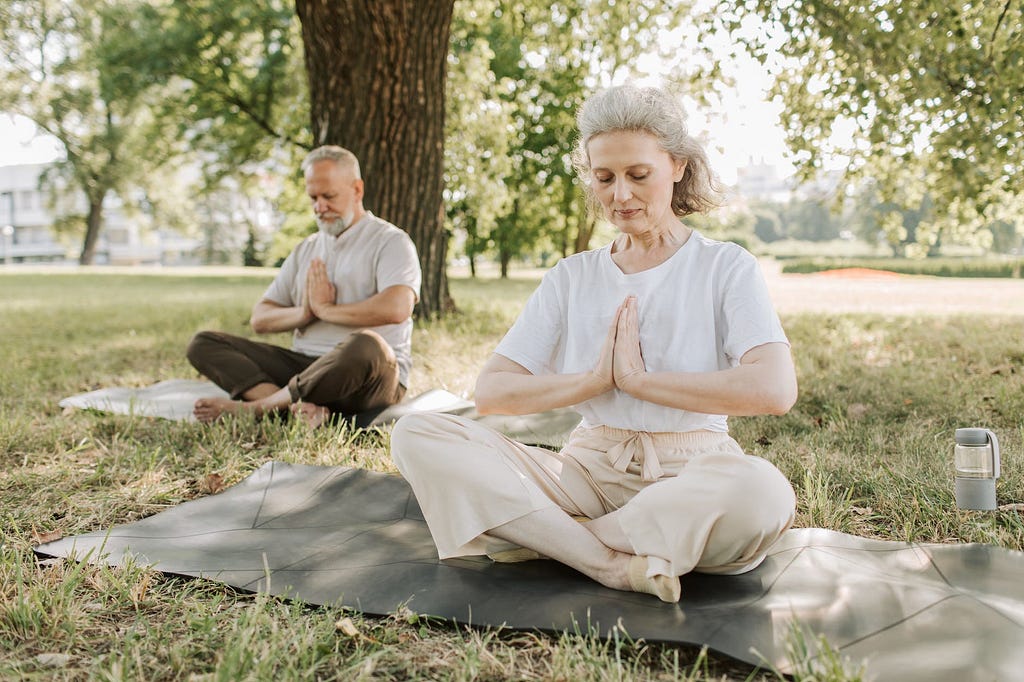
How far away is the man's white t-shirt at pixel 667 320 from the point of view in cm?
248

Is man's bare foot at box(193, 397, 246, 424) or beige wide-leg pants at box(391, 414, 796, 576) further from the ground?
beige wide-leg pants at box(391, 414, 796, 576)

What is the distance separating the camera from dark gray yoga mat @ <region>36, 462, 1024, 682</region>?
6.49 feet

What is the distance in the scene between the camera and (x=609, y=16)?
8.62 meters

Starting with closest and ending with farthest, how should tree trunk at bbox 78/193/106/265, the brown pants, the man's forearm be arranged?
the brown pants < the man's forearm < tree trunk at bbox 78/193/106/265

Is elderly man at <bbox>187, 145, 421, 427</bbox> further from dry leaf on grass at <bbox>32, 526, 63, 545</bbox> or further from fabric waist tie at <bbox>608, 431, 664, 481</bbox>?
fabric waist tie at <bbox>608, 431, 664, 481</bbox>

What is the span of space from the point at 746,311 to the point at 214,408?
3130 millimetres

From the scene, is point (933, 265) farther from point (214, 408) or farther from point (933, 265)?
point (214, 408)

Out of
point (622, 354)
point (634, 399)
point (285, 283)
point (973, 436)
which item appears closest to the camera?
point (622, 354)

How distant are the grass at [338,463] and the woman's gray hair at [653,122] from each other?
1248 mm

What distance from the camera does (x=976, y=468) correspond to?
9.16ft

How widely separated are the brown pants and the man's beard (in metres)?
0.76

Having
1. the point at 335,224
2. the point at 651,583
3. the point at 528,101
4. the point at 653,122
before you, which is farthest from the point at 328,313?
the point at 528,101

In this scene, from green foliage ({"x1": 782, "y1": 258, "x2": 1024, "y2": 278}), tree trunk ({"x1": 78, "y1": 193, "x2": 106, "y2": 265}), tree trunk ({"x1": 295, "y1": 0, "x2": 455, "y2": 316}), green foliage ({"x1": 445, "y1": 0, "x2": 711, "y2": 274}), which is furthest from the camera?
tree trunk ({"x1": 78, "y1": 193, "x2": 106, "y2": 265})

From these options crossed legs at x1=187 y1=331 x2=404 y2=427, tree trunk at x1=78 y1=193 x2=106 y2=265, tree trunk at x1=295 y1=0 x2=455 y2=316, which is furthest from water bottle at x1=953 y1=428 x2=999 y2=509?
tree trunk at x1=78 y1=193 x2=106 y2=265
